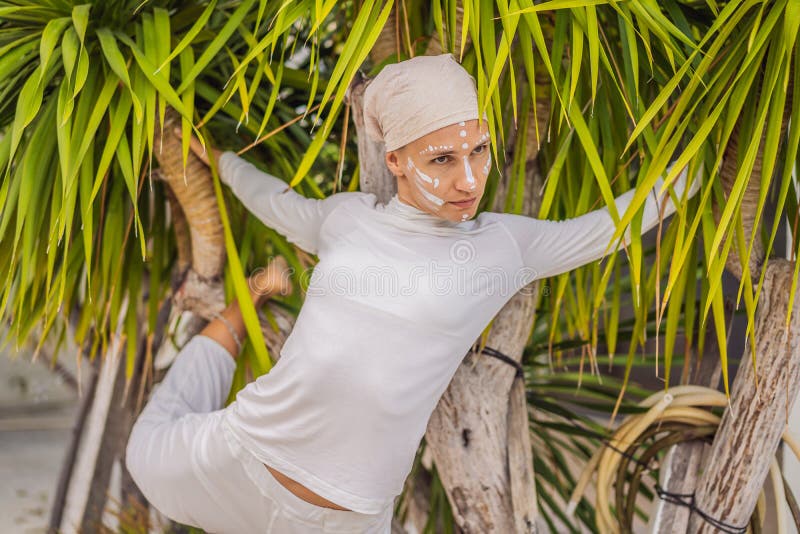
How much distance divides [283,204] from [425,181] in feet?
0.73

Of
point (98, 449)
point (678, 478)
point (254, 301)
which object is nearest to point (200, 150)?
point (254, 301)

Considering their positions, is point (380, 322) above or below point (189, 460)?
above

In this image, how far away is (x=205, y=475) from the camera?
3.36ft

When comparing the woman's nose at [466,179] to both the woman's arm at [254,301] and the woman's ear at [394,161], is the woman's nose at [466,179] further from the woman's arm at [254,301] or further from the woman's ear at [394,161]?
the woman's arm at [254,301]

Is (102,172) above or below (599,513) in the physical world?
above

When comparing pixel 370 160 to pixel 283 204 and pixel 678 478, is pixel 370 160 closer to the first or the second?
pixel 283 204

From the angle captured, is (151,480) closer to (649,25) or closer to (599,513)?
(599,513)

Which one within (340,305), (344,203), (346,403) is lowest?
(346,403)

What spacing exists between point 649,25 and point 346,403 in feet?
1.73

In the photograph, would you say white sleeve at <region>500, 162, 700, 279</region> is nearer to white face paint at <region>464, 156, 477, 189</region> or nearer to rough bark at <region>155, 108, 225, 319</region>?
white face paint at <region>464, 156, 477, 189</region>

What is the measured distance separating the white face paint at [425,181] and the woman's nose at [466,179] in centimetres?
3

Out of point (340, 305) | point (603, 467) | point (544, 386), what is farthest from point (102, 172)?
point (544, 386)

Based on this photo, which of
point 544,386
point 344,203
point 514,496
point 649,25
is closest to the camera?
point 649,25

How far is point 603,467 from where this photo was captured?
1.22m
